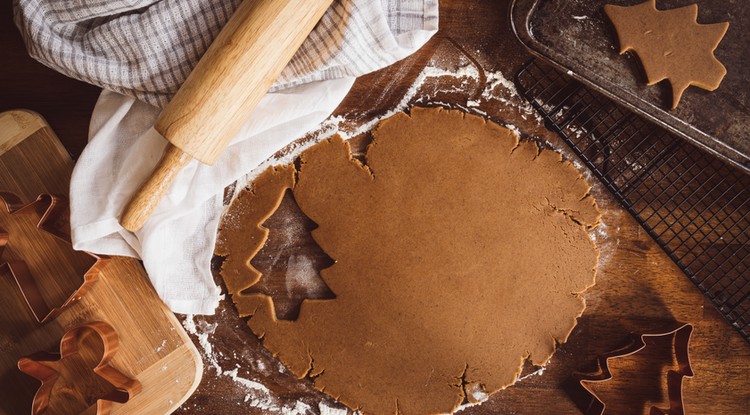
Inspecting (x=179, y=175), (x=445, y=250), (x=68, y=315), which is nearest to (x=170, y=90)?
(x=179, y=175)

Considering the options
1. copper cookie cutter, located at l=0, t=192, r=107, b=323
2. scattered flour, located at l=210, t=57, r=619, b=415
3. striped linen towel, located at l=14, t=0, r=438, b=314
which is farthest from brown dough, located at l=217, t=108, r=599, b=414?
copper cookie cutter, located at l=0, t=192, r=107, b=323

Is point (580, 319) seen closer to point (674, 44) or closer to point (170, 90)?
point (674, 44)

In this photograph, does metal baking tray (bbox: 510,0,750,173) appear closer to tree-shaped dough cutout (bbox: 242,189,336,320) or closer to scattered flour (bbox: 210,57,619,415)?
scattered flour (bbox: 210,57,619,415)

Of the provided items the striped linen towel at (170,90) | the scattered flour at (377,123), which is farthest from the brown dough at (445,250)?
the striped linen towel at (170,90)

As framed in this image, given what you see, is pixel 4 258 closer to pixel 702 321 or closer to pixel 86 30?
pixel 86 30

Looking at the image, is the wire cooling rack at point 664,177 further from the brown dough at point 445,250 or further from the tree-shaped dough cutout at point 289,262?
the tree-shaped dough cutout at point 289,262
